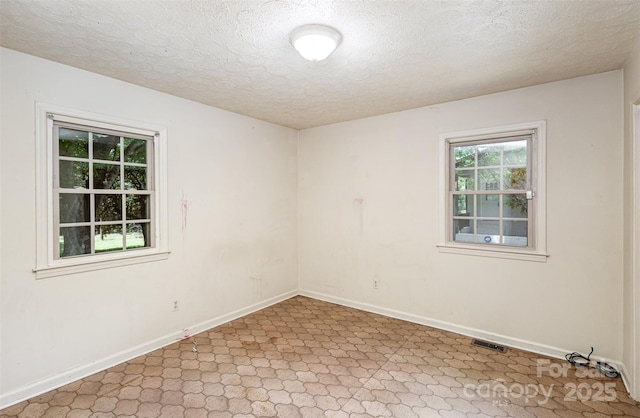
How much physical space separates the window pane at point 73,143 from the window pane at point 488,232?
3.91 m

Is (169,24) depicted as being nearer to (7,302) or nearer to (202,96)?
(202,96)

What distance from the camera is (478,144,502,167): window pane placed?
341cm

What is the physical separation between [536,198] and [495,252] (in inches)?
25.8

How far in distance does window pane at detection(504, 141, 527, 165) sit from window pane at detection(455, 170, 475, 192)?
0.36 metres

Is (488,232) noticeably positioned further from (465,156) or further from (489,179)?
(465,156)

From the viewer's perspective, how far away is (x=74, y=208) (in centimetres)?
273

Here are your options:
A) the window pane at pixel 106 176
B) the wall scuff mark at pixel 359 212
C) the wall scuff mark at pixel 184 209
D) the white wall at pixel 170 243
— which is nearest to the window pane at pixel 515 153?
the wall scuff mark at pixel 359 212

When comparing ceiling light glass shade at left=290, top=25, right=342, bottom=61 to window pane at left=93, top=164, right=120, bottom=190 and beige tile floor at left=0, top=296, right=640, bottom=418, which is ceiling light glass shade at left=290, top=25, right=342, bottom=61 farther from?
beige tile floor at left=0, top=296, right=640, bottom=418

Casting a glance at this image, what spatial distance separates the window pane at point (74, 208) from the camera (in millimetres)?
2667

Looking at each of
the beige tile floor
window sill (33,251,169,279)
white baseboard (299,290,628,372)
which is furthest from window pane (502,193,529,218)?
window sill (33,251,169,279)

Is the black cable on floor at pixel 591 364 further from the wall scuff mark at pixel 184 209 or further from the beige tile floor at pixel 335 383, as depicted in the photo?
the wall scuff mark at pixel 184 209

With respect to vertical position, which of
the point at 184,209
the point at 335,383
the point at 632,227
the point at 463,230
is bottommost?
the point at 335,383

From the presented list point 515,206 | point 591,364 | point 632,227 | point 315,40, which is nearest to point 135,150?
point 315,40

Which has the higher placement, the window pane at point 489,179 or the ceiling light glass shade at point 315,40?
the ceiling light glass shade at point 315,40
